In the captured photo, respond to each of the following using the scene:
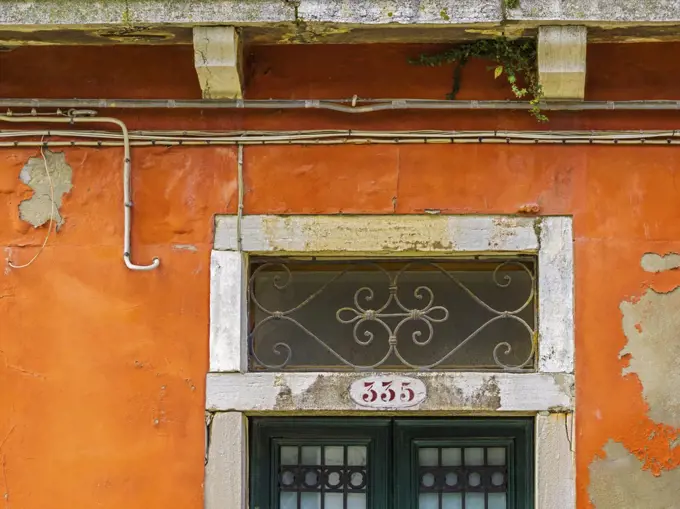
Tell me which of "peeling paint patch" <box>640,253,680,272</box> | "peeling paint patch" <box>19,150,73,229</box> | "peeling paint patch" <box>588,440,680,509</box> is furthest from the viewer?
"peeling paint patch" <box>19,150,73,229</box>

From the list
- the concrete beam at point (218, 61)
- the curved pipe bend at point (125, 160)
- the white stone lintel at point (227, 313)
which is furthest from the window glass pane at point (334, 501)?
the concrete beam at point (218, 61)

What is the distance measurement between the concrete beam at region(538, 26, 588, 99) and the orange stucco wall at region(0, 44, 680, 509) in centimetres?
15

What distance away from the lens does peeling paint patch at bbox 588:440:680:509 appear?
4270mm

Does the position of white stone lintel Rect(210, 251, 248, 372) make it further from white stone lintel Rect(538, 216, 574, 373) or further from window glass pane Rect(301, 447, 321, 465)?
white stone lintel Rect(538, 216, 574, 373)

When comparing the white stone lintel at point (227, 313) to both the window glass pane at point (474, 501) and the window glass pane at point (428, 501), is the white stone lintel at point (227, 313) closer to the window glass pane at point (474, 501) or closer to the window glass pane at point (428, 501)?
the window glass pane at point (428, 501)

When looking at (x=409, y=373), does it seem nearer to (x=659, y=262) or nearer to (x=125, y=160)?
(x=659, y=262)

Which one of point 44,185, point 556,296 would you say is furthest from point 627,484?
point 44,185

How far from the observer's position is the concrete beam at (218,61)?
4.17 metres

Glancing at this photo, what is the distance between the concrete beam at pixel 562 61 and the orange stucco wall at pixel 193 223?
15 centimetres

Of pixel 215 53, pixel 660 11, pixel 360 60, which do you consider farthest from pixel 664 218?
pixel 215 53

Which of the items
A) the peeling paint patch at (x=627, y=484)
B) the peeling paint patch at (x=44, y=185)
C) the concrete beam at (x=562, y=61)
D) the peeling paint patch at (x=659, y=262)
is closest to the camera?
the concrete beam at (x=562, y=61)

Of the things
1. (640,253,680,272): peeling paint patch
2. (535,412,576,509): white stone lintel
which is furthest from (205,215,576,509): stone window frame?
(640,253,680,272): peeling paint patch

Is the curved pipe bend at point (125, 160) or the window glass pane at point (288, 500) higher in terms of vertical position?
the curved pipe bend at point (125, 160)

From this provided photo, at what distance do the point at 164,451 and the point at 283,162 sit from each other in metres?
1.45
